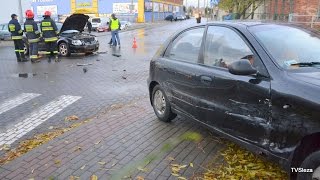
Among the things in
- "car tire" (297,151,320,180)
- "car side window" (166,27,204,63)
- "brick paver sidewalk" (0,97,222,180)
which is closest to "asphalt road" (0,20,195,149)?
"brick paver sidewalk" (0,97,222,180)

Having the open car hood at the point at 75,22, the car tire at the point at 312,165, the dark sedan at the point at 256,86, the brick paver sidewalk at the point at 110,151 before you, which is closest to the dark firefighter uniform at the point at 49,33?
the open car hood at the point at 75,22

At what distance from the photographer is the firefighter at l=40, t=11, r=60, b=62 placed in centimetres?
1389

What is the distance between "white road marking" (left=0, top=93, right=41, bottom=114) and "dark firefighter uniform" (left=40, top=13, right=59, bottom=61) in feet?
20.6

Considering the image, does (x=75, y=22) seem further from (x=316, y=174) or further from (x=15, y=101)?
(x=316, y=174)

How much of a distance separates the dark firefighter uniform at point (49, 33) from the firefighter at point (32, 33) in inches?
11.8

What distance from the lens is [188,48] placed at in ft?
16.3

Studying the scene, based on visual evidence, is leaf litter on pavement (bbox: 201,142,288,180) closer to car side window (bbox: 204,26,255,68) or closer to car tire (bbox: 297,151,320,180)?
car tire (bbox: 297,151,320,180)

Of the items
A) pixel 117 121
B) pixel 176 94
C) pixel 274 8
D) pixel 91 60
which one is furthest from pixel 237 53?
pixel 274 8

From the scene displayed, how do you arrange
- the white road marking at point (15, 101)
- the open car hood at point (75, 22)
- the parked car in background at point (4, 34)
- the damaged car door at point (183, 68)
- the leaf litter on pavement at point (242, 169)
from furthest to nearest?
the parked car in background at point (4, 34), the open car hood at point (75, 22), the white road marking at point (15, 101), the damaged car door at point (183, 68), the leaf litter on pavement at point (242, 169)

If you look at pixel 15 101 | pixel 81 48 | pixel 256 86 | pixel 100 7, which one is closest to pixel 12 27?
pixel 81 48

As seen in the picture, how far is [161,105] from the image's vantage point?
18.9ft

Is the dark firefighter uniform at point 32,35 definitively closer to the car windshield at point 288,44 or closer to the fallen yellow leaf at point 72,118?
the fallen yellow leaf at point 72,118

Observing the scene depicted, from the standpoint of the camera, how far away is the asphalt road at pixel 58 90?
6.30 m

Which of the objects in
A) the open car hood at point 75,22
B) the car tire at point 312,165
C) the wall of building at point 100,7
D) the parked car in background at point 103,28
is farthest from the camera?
the wall of building at point 100,7
